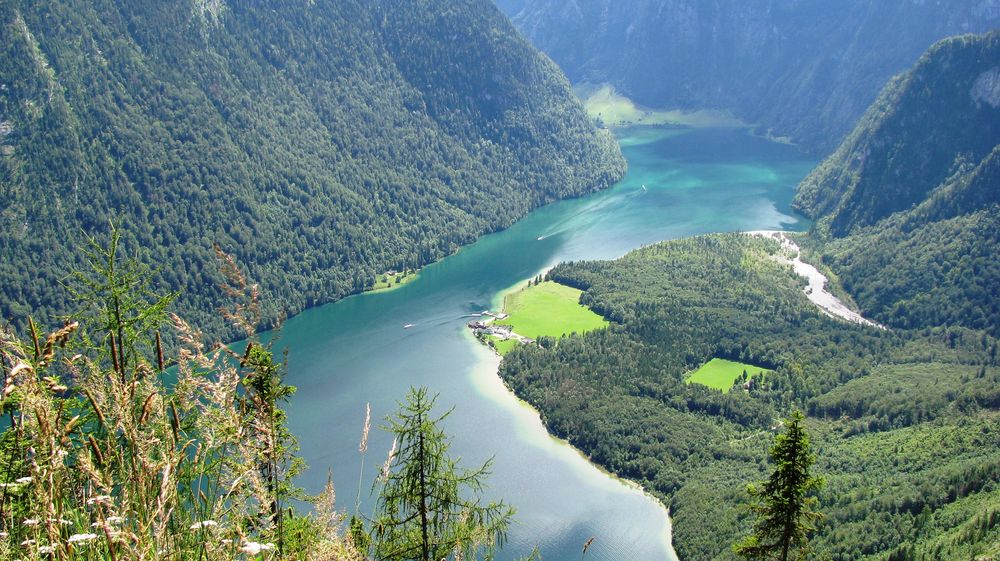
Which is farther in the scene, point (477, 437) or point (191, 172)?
point (191, 172)

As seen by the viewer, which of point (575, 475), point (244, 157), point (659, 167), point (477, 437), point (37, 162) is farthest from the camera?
point (659, 167)

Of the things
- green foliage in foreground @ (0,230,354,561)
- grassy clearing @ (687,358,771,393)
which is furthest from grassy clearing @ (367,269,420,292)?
green foliage in foreground @ (0,230,354,561)

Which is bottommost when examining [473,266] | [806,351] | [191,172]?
[806,351]

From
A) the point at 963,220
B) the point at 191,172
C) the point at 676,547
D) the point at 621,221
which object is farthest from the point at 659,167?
the point at 676,547

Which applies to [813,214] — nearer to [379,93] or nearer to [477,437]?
[379,93]

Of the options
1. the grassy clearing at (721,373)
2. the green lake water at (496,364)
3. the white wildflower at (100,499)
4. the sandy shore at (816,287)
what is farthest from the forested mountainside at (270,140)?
the white wildflower at (100,499)

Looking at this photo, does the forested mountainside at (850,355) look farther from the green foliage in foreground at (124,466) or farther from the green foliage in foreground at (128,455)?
the green foliage in foreground at (124,466)
